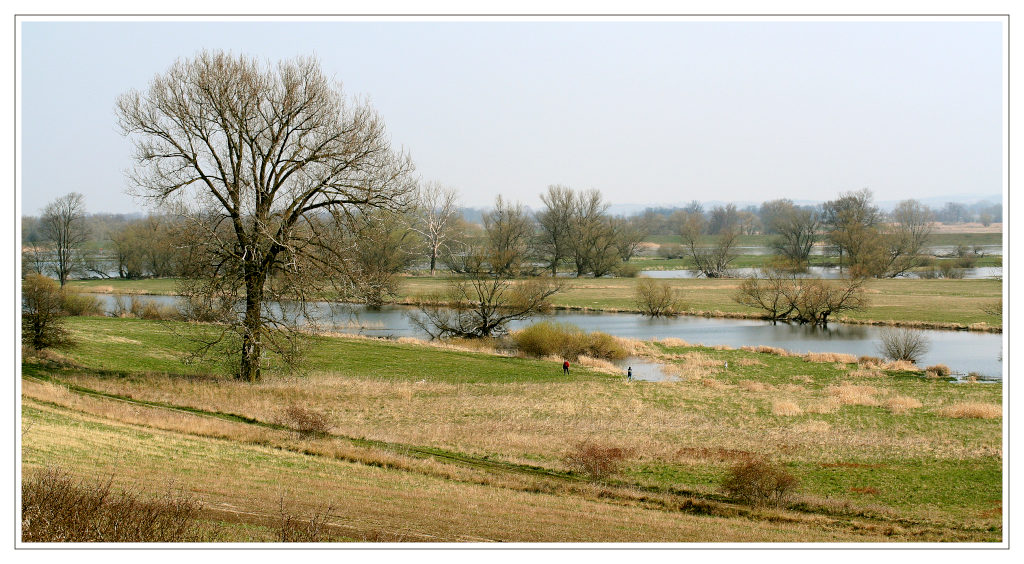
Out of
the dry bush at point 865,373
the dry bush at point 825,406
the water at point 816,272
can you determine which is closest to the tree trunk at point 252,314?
the dry bush at point 825,406

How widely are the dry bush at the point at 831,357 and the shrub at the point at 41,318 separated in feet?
118

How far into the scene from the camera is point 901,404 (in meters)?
27.1

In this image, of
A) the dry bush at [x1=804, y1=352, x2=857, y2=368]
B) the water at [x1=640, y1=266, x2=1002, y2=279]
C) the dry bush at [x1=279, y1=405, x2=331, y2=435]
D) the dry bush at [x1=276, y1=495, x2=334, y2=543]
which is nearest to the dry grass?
the dry bush at [x1=804, y1=352, x2=857, y2=368]

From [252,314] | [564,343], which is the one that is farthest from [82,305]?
[564,343]

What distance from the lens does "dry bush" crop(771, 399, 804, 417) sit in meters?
25.9

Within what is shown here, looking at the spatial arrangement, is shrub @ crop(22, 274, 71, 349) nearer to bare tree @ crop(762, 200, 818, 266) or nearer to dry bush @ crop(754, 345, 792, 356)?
dry bush @ crop(754, 345, 792, 356)

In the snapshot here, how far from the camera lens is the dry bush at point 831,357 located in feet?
127

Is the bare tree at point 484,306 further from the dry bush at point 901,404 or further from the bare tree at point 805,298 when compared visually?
the dry bush at point 901,404

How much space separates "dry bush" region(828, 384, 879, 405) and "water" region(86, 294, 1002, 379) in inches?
340

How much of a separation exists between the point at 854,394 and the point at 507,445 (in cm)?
1705

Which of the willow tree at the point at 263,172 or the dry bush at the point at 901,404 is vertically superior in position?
the willow tree at the point at 263,172

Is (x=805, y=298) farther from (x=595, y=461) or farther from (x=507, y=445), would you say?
(x=595, y=461)

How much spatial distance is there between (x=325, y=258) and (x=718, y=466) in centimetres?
1379

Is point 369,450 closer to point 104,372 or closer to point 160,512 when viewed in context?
point 160,512
